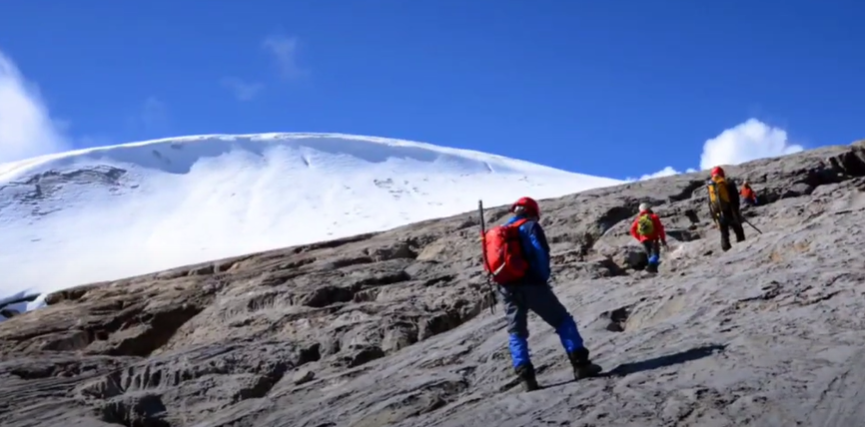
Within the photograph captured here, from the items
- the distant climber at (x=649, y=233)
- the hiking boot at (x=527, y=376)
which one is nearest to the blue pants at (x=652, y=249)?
the distant climber at (x=649, y=233)

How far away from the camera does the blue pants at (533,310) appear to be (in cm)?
806

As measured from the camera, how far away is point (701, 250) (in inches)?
613

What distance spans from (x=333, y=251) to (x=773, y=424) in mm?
15100

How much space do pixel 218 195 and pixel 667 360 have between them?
41.8 metres

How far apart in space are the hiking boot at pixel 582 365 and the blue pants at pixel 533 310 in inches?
2.1

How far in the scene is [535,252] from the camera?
8.16 m

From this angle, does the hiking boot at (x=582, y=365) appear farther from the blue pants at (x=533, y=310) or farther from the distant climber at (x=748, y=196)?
the distant climber at (x=748, y=196)

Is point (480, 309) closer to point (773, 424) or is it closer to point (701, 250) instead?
point (701, 250)

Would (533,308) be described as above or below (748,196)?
below

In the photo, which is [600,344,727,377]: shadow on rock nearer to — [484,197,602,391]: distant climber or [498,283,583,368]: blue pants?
[484,197,602,391]: distant climber

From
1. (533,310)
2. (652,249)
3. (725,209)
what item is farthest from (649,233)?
(533,310)

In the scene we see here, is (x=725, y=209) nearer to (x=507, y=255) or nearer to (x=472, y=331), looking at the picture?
(x=472, y=331)

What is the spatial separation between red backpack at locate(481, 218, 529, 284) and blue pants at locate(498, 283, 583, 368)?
0.40ft

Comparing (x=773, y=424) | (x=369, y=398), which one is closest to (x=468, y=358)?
(x=369, y=398)
